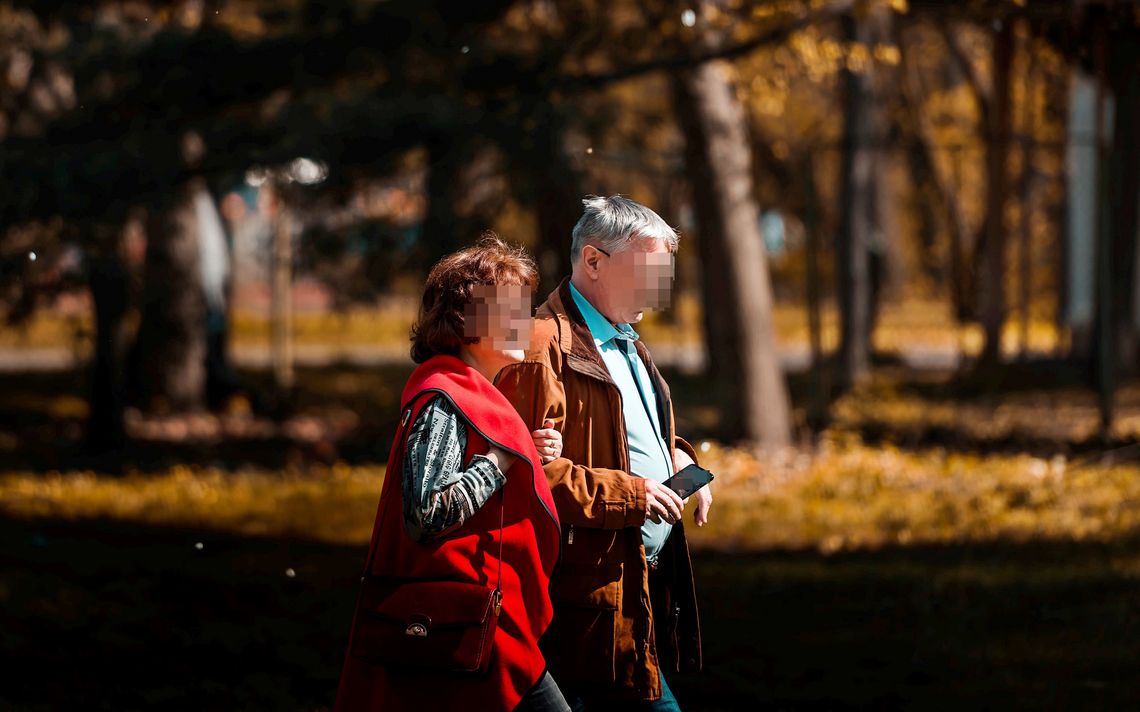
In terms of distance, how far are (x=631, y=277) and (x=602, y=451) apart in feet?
1.31

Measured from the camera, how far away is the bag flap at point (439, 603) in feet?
10.3

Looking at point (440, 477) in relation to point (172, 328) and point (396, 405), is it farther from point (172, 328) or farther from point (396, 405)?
point (396, 405)

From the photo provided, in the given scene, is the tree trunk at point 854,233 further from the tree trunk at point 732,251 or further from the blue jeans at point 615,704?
the blue jeans at point 615,704

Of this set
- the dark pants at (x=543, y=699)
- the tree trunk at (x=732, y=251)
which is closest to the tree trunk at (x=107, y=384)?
the tree trunk at (x=732, y=251)

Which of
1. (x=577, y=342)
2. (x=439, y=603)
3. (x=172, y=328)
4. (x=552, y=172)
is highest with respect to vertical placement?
(x=552, y=172)

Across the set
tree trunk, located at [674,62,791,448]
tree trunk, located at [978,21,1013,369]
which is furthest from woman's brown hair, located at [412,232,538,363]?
tree trunk, located at [978,21,1013,369]

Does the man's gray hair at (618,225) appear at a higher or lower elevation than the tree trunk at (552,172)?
lower

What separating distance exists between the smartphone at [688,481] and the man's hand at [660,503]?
0.05 m

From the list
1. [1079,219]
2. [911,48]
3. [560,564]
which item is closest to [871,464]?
[560,564]

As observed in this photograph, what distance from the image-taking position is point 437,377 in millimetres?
3205

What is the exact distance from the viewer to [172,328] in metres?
15.9

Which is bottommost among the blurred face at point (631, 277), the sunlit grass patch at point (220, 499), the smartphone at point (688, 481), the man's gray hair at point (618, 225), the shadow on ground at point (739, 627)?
the shadow on ground at point (739, 627)

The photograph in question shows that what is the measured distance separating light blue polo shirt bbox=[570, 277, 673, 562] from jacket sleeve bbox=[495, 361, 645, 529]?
0.17 metres

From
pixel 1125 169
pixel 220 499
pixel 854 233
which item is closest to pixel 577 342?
pixel 220 499
